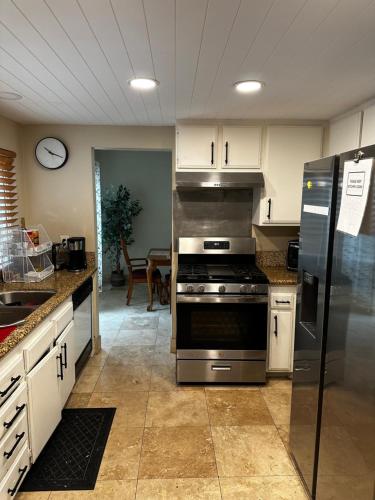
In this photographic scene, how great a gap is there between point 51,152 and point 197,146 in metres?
1.37

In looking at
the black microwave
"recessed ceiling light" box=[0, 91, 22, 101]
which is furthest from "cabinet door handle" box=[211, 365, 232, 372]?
"recessed ceiling light" box=[0, 91, 22, 101]

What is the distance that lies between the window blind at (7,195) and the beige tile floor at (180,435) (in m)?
1.39

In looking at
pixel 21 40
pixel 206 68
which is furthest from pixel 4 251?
pixel 206 68

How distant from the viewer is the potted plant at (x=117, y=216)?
5.79 m

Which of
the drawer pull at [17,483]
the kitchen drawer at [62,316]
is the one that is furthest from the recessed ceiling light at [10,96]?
the drawer pull at [17,483]

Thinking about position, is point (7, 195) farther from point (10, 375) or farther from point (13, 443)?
point (13, 443)

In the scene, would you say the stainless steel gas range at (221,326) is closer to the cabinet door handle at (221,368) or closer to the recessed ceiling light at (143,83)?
the cabinet door handle at (221,368)

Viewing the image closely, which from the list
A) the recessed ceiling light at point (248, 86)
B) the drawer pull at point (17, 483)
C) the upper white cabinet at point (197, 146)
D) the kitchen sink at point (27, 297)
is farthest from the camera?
the upper white cabinet at point (197, 146)

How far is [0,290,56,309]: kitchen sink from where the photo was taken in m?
2.45

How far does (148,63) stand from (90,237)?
1.99 meters

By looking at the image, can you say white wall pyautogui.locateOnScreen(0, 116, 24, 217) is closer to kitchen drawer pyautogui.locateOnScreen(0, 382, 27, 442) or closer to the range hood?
the range hood

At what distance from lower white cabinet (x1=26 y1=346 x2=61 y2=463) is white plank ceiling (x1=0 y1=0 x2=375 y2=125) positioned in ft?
5.29

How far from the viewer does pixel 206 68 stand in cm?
180

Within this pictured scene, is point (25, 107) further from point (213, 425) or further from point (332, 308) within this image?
point (213, 425)
